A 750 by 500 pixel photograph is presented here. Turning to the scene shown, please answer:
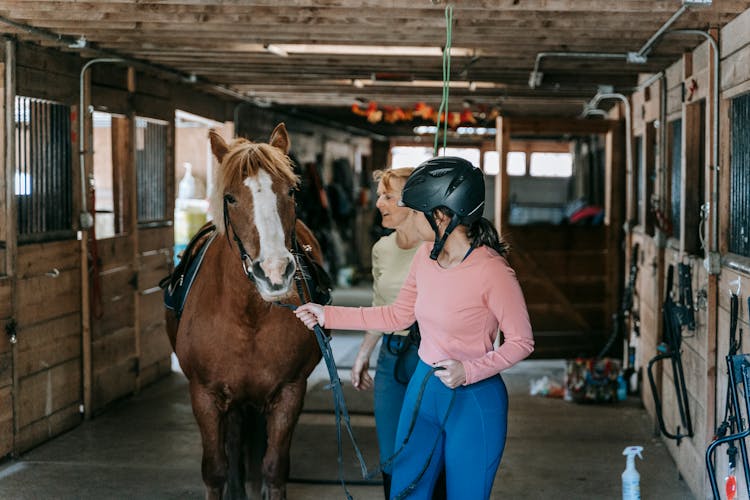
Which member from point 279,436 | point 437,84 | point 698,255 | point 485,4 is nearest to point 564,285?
point 437,84

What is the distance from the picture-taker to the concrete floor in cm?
447

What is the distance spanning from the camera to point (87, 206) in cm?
563

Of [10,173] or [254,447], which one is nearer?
[254,447]

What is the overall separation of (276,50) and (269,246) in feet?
9.58

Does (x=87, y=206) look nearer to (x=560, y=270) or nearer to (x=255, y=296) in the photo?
(x=255, y=296)

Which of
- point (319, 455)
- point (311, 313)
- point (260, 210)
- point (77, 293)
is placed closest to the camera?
point (311, 313)

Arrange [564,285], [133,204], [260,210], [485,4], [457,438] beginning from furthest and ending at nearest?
[564,285] < [133,204] < [485,4] < [260,210] < [457,438]

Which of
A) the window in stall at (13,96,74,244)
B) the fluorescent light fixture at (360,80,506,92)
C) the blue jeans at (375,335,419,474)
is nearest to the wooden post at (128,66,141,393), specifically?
the window in stall at (13,96,74,244)

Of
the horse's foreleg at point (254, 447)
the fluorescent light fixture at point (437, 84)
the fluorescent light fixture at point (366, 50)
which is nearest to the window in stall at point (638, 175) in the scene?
the fluorescent light fixture at point (437, 84)

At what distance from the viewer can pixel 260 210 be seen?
10.2 ft

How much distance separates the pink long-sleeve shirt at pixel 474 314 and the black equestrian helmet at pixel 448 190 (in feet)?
0.39

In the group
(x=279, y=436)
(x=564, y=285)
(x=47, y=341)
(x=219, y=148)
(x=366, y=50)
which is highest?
(x=366, y=50)

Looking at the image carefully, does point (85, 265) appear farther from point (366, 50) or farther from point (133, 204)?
point (366, 50)

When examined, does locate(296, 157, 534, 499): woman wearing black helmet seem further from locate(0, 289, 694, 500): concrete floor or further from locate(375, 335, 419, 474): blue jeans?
locate(0, 289, 694, 500): concrete floor
